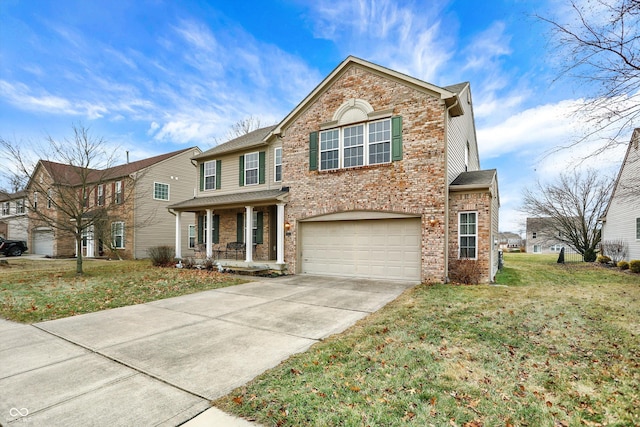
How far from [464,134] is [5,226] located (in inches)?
1758

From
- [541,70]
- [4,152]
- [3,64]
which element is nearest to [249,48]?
[3,64]

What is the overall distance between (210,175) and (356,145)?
365 inches

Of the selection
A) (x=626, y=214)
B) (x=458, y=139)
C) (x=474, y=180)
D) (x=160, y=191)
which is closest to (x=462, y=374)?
(x=474, y=180)

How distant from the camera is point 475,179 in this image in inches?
438

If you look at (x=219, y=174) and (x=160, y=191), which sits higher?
(x=219, y=174)

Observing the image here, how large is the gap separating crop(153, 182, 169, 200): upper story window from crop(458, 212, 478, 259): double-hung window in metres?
20.3

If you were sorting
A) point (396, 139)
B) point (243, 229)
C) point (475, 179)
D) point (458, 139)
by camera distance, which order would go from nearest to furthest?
point (396, 139) → point (475, 179) → point (458, 139) → point (243, 229)

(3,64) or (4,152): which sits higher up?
(3,64)

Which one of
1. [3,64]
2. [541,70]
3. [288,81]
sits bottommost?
[541,70]

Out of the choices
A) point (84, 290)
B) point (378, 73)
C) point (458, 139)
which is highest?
point (378, 73)

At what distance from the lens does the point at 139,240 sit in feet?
70.8

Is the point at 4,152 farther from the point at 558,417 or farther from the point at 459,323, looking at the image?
the point at 558,417

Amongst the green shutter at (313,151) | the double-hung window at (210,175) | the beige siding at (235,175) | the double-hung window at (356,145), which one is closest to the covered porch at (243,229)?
the beige siding at (235,175)

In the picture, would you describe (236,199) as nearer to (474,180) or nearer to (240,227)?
(240,227)
